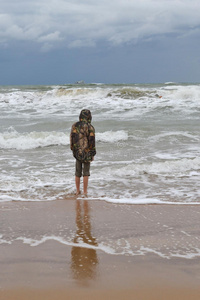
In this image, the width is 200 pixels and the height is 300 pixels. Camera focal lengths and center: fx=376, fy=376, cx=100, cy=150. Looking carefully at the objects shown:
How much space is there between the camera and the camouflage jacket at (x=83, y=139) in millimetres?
6551

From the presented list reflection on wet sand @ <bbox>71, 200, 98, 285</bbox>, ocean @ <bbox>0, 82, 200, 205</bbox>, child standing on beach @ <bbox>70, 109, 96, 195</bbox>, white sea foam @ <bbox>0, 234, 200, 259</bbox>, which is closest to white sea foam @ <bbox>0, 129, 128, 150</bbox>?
ocean @ <bbox>0, 82, 200, 205</bbox>

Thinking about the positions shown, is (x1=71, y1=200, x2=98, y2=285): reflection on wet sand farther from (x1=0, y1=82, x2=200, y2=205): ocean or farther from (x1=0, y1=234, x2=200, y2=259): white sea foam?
(x1=0, y1=82, x2=200, y2=205): ocean

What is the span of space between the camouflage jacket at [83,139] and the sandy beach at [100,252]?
47.7 inches

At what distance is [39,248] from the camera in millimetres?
3814

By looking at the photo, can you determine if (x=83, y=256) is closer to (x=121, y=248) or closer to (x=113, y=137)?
(x=121, y=248)

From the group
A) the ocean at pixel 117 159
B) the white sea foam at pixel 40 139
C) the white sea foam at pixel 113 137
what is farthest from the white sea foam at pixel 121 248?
the white sea foam at pixel 113 137

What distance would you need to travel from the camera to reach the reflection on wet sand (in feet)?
10.3

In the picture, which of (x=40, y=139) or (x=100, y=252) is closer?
(x=100, y=252)

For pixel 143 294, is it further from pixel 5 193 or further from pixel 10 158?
pixel 10 158

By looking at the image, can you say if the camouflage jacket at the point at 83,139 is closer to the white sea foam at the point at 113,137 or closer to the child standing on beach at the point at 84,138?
the child standing on beach at the point at 84,138

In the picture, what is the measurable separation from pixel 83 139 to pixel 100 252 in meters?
3.14

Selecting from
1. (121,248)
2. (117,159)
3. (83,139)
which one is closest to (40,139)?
(117,159)

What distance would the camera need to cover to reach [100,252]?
12.2 ft

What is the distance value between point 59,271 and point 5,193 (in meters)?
3.86
